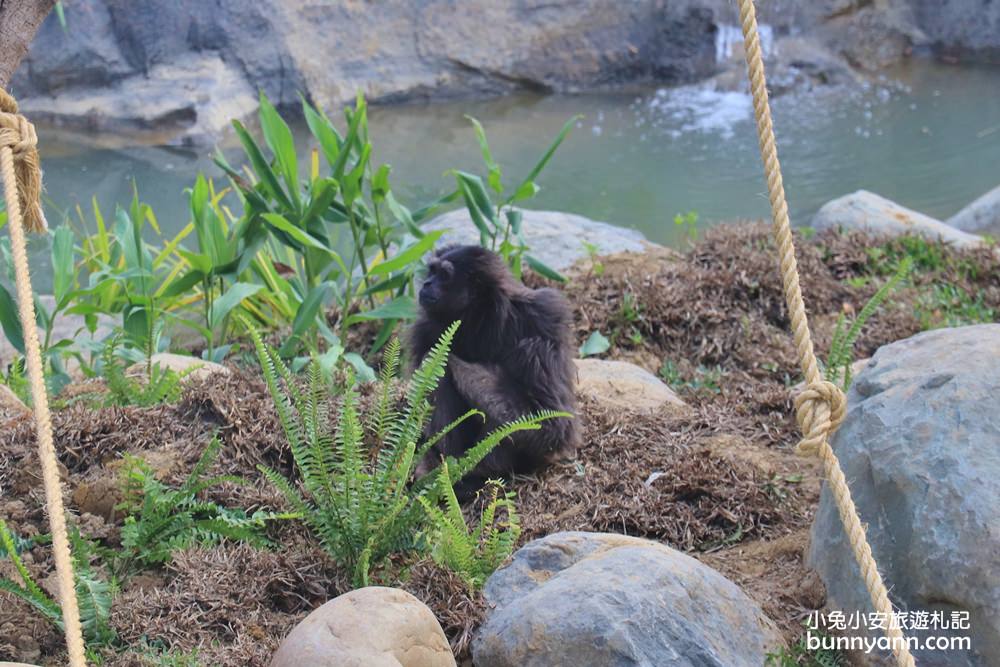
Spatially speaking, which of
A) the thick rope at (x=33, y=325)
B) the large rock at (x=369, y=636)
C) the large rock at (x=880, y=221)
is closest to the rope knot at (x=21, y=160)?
the thick rope at (x=33, y=325)

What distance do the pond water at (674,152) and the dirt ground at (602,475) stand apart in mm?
3811

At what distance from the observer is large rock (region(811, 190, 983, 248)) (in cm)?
798

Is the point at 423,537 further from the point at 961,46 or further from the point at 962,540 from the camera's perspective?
the point at 961,46

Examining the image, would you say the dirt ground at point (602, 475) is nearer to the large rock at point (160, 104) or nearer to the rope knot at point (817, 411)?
the rope knot at point (817, 411)

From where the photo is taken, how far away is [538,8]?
16.5m

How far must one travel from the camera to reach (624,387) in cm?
546

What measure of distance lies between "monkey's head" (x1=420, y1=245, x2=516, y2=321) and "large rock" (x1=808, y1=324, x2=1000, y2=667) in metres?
1.92

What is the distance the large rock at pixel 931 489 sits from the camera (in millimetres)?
2820

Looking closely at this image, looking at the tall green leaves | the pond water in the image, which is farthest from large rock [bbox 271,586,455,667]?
the pond water

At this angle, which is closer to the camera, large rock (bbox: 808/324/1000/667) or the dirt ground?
large rock (bbox: 808/324/1000/667)

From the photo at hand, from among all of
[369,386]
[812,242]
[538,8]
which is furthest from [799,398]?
[538,8]

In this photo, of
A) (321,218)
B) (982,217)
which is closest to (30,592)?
(321,218)

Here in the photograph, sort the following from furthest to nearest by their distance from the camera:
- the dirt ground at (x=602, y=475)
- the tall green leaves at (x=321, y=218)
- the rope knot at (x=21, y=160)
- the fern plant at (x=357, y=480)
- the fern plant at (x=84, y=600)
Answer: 1. the tall green leaves at (x=321, y=218)
2. the fern plant at (x=357, y=480)
3. the dirt ground at (x=602, y=475)
4. the fern plant at (x=84, y=600)
5. the rope knot at (x=21, y=160)

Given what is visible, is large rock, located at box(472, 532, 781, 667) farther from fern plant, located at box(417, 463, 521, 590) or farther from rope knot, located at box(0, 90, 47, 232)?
rope knot, located at box(0, 90, 47, 232)
